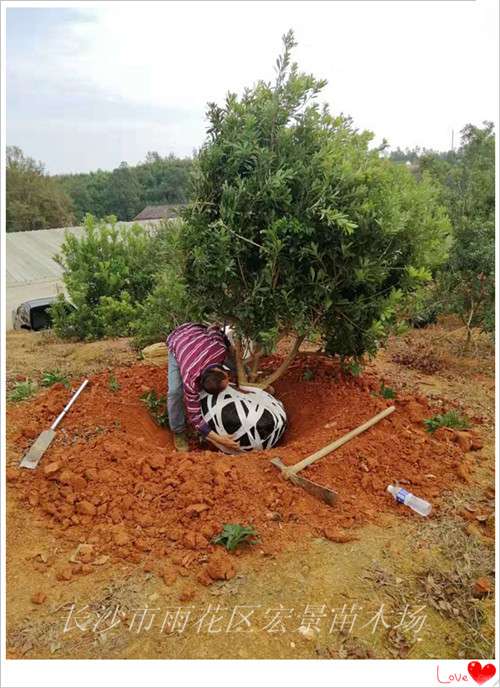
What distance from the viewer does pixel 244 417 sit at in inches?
166

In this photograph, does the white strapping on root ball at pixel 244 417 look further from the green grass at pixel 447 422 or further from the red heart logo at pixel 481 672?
the red heart logo at pixel 481 672

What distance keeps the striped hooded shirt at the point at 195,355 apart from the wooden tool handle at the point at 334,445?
926mm

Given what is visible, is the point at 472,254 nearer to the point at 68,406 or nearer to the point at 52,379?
the point at 68,406

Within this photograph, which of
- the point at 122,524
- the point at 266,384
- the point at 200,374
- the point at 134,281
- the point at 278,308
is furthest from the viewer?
the point at 134,281

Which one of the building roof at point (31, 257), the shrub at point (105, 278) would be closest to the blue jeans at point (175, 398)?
the shrub at point (105, 278)

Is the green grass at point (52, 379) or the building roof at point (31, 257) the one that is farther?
the building roof at point (31, 257)

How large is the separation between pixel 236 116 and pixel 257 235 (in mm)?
872

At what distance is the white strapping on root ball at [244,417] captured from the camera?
423 centimetres

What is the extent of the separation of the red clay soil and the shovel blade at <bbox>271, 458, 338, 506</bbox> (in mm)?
48

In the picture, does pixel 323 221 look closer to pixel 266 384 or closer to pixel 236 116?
pixel 236 116

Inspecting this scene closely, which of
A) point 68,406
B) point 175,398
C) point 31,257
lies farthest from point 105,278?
point 31,257

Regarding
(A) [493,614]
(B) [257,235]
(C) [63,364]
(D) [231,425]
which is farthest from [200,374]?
(C) [63,364]

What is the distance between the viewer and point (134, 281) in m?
10.0

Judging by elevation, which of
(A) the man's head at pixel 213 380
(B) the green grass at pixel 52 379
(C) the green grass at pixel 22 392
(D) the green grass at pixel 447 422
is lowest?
(D) the green grass at pixel 447 422
